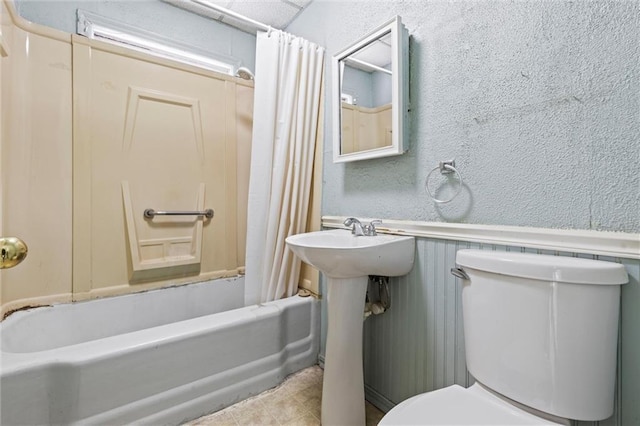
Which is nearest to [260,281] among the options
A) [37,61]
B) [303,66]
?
[303,66]

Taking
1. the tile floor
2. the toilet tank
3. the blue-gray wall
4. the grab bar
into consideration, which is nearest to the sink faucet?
the blue-gray wall

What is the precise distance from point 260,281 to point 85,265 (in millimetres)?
938

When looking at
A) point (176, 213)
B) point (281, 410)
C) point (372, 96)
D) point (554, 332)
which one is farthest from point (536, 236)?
point (176, 213)

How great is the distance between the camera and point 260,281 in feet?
5.43

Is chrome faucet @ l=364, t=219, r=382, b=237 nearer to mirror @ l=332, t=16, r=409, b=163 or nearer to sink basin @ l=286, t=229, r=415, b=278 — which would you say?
sink basin @ l=286, t=229, r=415, b=278

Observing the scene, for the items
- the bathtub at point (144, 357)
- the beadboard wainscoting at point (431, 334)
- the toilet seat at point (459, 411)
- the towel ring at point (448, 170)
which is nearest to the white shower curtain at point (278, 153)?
the bathtub at point (144, 357)

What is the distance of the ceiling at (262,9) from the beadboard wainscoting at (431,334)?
64.2 inches

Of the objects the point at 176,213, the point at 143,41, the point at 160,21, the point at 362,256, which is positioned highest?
the point at 160,21

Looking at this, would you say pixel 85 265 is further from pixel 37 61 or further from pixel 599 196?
pixel 599 196

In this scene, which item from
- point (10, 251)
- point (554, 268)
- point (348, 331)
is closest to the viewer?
point (10, 251)

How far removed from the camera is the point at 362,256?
1.09 m

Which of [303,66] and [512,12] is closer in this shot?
[512,12]

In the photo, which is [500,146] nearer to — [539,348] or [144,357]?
[539,348]

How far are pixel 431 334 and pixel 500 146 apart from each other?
749 mm
